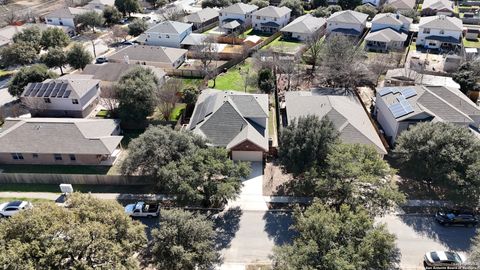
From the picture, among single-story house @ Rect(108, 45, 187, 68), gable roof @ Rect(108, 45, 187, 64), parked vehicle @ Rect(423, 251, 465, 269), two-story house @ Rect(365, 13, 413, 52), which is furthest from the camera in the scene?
two-story house @ Rect(365, 13, 413, 52)

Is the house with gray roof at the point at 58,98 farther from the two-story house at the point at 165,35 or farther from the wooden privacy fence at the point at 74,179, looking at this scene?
the two-story house at the point at 165,35

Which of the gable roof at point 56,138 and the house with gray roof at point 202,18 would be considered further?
the house with gray roof at point 202,18

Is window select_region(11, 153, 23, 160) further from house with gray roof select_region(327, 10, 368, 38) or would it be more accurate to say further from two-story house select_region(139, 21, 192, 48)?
house with gray roof select_region(327, 10, 368, 38)

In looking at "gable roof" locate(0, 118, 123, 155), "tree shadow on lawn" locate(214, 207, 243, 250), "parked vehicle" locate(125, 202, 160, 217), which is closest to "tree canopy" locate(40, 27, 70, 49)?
"gable roof" locate(0, 118, 123, 155)

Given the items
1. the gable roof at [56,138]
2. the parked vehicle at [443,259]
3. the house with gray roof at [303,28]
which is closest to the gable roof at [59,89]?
the gable roof at [56,138]

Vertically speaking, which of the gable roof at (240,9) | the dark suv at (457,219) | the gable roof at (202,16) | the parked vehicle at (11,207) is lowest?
the dark suv at (457,219)

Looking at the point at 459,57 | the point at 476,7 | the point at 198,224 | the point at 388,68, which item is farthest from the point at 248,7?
the point at 198,224

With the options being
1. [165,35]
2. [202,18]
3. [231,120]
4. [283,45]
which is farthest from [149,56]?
[231,120]
